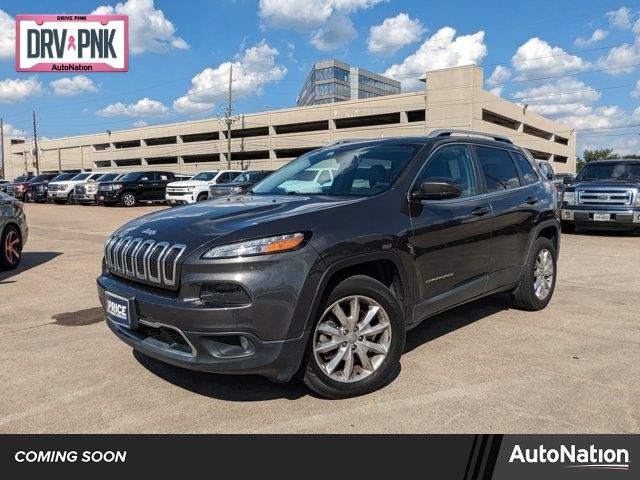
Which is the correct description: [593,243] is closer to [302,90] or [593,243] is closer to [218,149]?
[218,149]

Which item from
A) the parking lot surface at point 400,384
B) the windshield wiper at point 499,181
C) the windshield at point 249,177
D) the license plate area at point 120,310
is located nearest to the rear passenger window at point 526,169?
the windshield wiper at point 499,181

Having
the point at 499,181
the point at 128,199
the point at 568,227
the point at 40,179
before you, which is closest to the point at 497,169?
the point at 499,181

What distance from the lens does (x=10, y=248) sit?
822cm

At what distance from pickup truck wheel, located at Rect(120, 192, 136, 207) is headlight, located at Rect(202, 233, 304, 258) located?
924 inches

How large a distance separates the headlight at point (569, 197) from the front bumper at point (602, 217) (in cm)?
15

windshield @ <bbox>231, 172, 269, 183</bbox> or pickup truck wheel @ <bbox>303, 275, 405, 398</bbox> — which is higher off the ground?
windshield @ <bbox>231, 172, 269, 183</bbox>

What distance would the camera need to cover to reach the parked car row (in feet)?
72.7

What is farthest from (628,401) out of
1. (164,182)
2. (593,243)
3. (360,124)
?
(360,124)

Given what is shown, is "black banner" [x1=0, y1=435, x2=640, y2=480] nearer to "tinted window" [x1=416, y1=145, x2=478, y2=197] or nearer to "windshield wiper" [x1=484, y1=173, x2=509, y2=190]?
"tinted window" [x1=416, y1=145, x2=478, y2=197]

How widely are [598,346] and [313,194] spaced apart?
275cm

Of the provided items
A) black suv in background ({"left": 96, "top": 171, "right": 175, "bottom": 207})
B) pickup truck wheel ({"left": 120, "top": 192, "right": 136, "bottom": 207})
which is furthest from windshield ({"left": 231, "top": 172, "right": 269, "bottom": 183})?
pickup truck wheel ({"left": 120, "top": 192, "right": 136, "bottom": 207})

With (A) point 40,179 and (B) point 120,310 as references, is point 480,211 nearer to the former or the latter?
(B) point 120,310

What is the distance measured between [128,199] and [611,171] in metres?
Answer: 20.2

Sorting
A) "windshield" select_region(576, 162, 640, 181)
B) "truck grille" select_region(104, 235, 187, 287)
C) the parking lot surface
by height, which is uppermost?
"windshield" select_region(576, 162, 640, 181)
